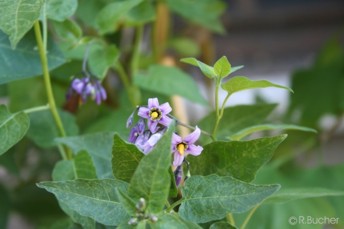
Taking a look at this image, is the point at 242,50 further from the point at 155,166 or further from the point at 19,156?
the point at 155,166

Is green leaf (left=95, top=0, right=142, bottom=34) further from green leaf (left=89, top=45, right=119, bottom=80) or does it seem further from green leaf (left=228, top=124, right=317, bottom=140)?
green leaf (left=228, top=124, right=317, bottom=140)

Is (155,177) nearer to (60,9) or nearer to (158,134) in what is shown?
(158,134)

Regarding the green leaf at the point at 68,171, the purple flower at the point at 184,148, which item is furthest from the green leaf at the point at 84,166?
the purple flower at the point at 184,148

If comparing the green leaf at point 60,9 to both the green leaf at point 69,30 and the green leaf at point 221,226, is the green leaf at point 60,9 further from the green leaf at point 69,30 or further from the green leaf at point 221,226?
the green leaf at point 221,226

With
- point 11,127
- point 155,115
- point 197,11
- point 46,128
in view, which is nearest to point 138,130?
point 155,115

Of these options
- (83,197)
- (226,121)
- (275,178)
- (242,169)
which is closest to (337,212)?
(275,178)

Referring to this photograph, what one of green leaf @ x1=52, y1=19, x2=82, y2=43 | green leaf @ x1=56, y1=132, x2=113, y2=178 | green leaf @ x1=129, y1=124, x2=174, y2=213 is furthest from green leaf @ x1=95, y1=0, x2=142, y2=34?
green leaf @ x1=129, y1=124, x2=174, y2=213
